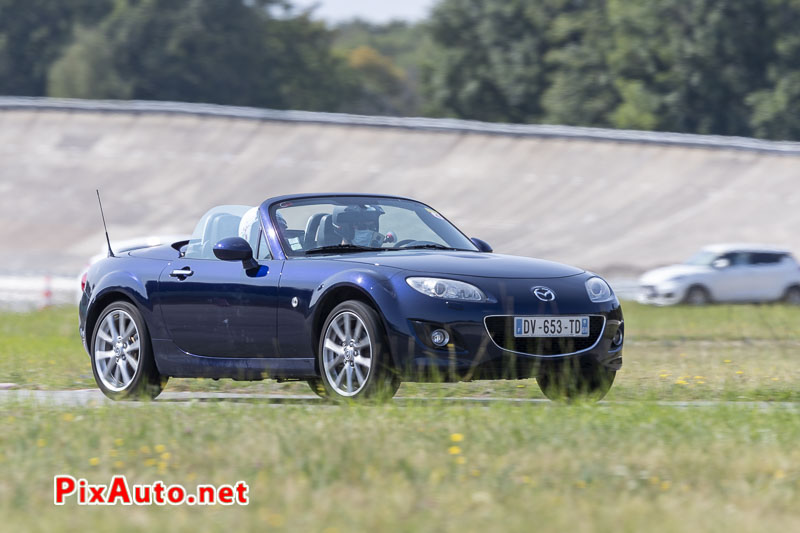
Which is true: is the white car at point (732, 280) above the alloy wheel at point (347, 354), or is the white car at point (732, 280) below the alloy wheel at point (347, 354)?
below

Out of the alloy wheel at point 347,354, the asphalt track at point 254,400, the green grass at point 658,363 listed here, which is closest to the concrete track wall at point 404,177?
the green grass at point 658,363

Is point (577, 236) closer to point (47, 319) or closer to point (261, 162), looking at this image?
point (261, 162)

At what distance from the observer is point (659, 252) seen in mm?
44062

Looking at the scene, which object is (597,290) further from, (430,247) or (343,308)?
(343,308)

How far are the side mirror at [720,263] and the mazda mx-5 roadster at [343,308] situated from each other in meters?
23.1

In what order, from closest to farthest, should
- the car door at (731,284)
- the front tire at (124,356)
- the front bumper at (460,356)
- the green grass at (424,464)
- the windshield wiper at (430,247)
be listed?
the green grass at (424,464) → the front bumper at (460,356) → the windshield wiper at (430,247) → the front tire at (124,356) → the car door at (731,284)

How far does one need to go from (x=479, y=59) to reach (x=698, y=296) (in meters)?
46.7

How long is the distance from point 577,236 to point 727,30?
22601 millimetres

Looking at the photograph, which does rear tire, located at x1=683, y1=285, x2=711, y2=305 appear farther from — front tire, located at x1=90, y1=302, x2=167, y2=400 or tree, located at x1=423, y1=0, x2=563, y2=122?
tree, located at x1=423, y1=0, x2=563, y2=122

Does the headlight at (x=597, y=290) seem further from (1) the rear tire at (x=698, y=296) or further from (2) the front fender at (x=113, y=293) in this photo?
(1) the rear tire at (x=698, y=296)

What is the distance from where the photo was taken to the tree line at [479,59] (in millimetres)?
65375

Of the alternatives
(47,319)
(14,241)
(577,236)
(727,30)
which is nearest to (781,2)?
(727,30)

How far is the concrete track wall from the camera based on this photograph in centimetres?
4659

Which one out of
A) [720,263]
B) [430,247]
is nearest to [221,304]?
[430,247]
